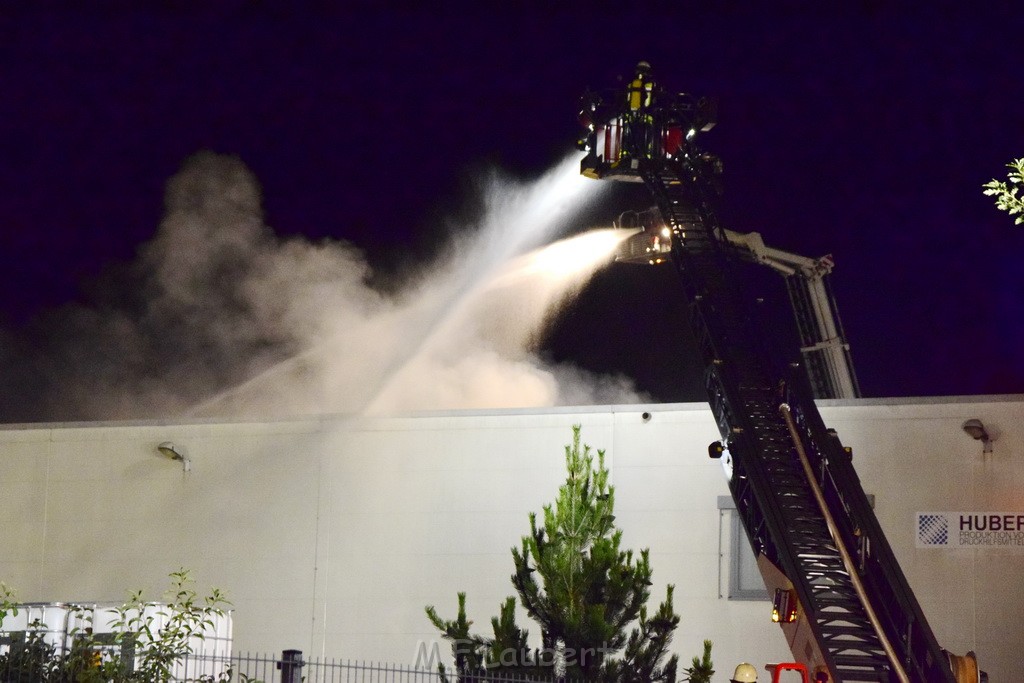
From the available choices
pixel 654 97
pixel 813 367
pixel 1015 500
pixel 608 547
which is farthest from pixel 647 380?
pixel 608 547

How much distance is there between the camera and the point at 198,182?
39.1m

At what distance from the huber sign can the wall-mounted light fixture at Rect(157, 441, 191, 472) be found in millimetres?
10714

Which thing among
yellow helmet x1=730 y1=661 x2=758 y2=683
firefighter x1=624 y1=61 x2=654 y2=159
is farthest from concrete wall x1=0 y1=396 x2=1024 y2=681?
yellow helmet x1=730 y1=661 x2=758 y2=683

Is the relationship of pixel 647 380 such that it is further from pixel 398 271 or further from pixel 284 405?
pixel 284 405

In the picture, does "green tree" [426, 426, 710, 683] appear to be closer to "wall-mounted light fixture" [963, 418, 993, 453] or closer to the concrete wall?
the concrete wall

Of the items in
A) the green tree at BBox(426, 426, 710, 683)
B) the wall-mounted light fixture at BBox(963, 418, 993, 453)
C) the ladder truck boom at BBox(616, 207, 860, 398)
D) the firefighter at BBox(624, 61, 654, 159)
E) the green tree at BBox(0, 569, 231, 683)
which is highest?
the firefighter at BBox(624, 61, 654, 159)

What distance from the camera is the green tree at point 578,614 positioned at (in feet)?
46.9

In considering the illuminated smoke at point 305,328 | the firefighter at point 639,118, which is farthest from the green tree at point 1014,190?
the illuminated smoke at point 305,328

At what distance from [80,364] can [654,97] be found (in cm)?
2479

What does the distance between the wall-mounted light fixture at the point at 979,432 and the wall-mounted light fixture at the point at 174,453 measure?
1131cm

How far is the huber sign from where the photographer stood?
1723 cm

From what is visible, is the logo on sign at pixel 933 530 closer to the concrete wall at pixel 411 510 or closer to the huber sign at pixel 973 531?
the huber sign at pixel 973 531

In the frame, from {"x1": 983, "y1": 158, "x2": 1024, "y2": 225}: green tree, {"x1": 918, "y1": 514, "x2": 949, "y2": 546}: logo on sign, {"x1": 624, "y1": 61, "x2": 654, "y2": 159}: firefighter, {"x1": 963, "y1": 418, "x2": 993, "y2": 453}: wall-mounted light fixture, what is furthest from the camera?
{"x1": 624, "y1": 61, "x2": 654, "y2": 159}: firefighter

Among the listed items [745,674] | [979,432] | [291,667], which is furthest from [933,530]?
[291,667]
